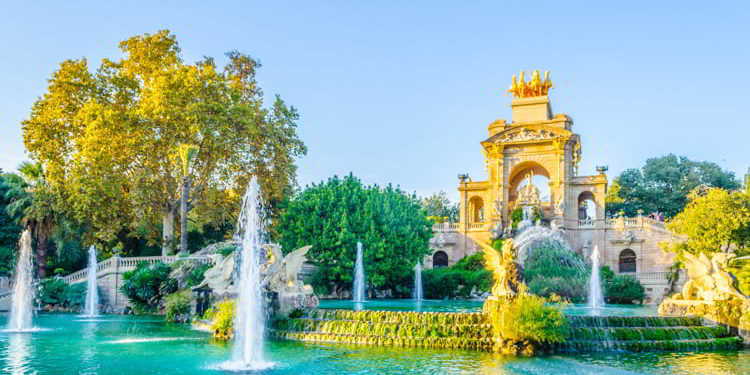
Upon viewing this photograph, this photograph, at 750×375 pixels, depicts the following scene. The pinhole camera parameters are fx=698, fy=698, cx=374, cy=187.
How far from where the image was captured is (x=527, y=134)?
4900 cm

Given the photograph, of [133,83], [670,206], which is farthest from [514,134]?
[133,83]

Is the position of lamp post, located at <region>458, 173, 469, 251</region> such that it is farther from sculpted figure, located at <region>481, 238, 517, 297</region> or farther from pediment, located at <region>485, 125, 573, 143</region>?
sculpted figure, located at <region>481, 238, 517, 297</region>

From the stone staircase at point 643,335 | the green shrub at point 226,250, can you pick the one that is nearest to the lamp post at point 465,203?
the green shrub at point 226,250

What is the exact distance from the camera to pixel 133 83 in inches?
1320

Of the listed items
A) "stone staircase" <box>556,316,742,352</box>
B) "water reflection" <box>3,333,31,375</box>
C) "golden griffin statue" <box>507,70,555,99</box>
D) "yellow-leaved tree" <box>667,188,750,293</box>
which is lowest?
"water reflection" <box>3,333,31,375</box>

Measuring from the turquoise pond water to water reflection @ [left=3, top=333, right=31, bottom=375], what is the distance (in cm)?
2

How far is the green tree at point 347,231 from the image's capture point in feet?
102

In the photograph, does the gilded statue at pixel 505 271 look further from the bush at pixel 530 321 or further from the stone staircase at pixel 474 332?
the stone staircase at pixel 474 332

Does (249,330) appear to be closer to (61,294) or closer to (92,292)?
(92,292)

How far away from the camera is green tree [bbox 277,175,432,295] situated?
3114 centimetres

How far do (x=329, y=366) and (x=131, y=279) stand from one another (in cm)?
1692

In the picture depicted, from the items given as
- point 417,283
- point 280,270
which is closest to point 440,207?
point 417,283

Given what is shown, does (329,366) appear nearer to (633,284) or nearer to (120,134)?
(120,134)

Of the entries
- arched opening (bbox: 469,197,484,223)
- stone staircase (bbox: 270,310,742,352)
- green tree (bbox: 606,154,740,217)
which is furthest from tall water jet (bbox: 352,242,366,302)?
green tree (bbox: 606,154,740,217)
